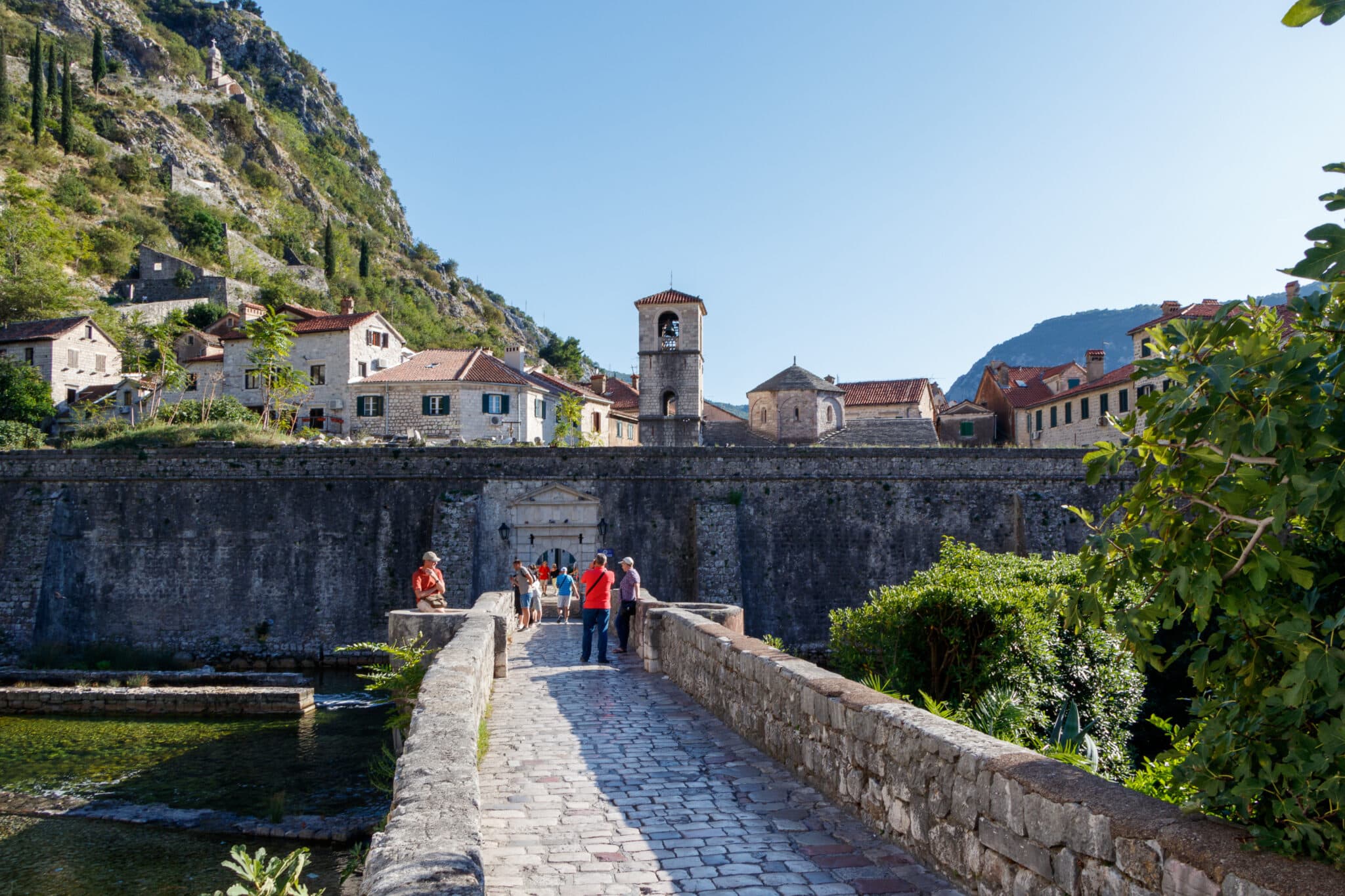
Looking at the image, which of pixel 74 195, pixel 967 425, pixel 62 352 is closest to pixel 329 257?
pixel 74 195

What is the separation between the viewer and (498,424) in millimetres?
43719

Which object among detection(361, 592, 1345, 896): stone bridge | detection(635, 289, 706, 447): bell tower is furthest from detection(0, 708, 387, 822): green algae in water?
detection(635, 289, 706, 447): bell tower

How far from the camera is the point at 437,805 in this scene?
4926 mm

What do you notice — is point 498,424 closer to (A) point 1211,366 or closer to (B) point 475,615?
(B) point 475,615

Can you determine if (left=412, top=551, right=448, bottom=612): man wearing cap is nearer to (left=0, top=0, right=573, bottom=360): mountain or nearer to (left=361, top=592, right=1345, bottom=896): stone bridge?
(left=361, top=592, right=1345, bottom=896): stone bridge

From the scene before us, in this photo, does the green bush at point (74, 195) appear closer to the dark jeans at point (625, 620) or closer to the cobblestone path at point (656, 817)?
the dark jeans at point (625, 620)

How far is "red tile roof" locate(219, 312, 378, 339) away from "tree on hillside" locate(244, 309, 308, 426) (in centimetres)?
129

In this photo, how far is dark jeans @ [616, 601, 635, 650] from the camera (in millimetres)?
15266

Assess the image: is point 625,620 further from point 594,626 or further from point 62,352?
point 62,352

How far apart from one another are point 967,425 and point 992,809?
2191 inches

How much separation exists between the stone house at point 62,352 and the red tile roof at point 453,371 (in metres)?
17.6

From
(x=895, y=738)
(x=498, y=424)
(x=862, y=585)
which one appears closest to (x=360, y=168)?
(x=498, y=424)

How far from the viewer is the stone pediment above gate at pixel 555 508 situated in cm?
2714

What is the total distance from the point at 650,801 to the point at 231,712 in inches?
675
